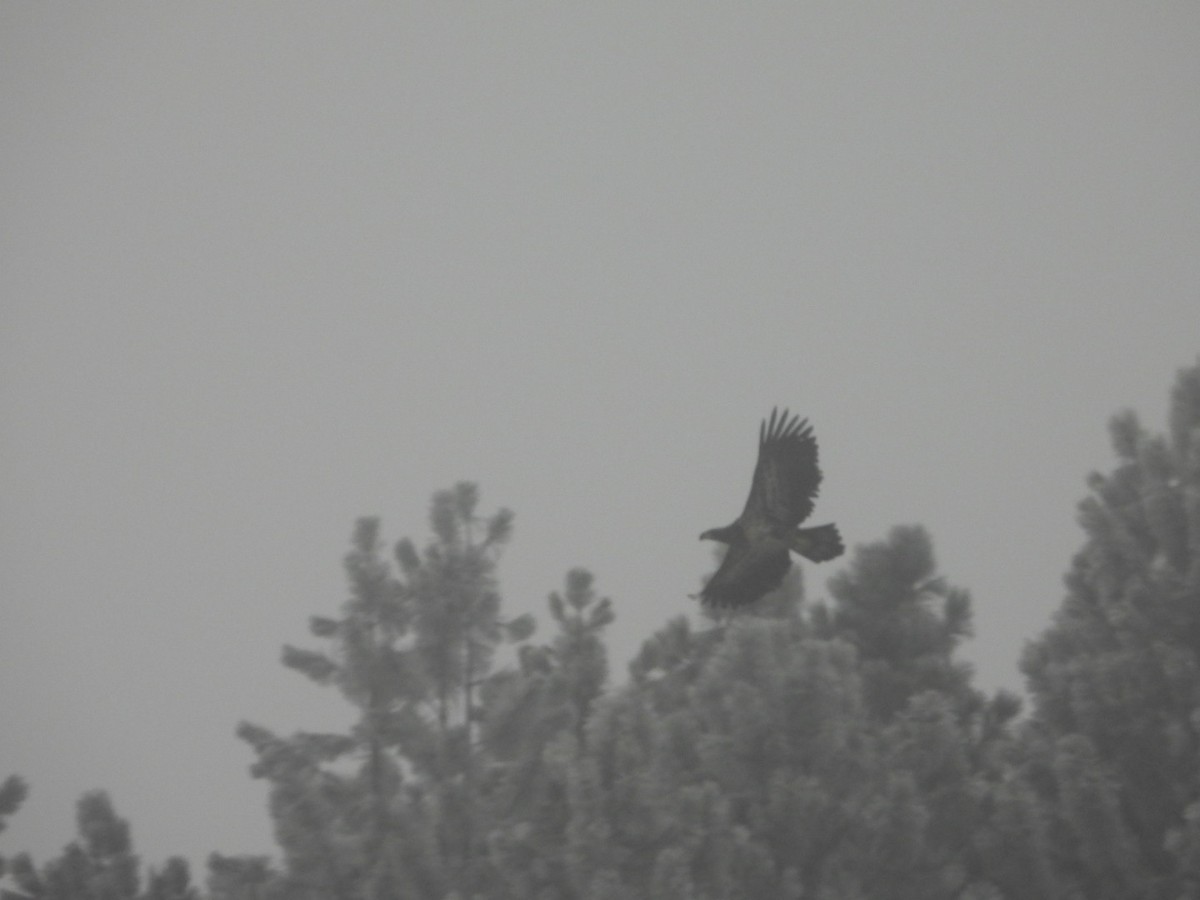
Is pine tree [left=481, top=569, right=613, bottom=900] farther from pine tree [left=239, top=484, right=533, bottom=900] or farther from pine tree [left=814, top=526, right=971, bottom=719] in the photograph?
pine tree [left=814, top=526, right=971, bottom=719]

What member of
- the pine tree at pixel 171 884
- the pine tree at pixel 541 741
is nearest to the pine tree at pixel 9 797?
the pine tree at pixel 171 884

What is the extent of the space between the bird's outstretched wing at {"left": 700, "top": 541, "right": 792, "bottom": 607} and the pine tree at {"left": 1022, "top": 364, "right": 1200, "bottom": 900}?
2279 mm

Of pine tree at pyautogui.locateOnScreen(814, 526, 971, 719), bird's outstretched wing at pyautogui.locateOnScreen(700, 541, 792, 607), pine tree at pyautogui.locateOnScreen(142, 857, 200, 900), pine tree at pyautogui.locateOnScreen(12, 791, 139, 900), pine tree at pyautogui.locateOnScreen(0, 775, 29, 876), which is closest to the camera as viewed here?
pine tree at pyautogui.locateOnScreen(0, 775, 29, 876)

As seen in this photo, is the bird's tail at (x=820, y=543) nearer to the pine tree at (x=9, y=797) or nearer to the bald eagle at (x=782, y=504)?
the bald eagle at (x=782, y=504)

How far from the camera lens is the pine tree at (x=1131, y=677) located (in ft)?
29.5

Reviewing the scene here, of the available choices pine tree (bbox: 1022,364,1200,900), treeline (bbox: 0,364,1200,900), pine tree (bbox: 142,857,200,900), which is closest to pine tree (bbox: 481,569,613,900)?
treeline (bbox: 0,364,1200,900)

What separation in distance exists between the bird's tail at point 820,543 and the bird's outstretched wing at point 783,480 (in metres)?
0.23

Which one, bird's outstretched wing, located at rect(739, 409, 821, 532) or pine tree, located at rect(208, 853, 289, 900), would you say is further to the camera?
bird's outstretched wing, located at rect(739, 409, 821, 532)

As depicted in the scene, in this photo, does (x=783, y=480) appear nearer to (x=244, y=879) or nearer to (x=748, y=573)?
(x=748, y=573)

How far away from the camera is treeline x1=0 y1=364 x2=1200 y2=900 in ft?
28.8

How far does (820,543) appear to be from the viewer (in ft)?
33.4

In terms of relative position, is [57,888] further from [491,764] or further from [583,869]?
[583,869]

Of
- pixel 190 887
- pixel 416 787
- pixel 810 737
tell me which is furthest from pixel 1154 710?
pixel 190 887

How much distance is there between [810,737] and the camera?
30.8ft
